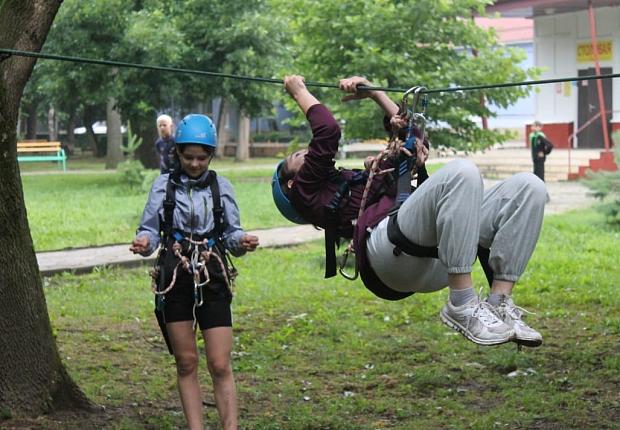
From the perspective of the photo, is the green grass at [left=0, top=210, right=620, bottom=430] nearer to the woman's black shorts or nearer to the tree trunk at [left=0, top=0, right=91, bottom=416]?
the tree trunk at [left=0, top=0, right=91, bottom=416]

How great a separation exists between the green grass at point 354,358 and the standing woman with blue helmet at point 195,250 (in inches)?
39.7

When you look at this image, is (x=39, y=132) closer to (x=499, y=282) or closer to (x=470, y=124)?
(x=470, y=124)

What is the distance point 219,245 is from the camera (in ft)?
16.9

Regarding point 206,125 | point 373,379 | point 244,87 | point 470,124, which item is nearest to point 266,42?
point 244,87

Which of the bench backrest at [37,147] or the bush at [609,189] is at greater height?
the bench backrest at [37,147]

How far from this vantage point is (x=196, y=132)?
201 inches

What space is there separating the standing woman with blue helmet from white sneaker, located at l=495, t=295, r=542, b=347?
1.20 m

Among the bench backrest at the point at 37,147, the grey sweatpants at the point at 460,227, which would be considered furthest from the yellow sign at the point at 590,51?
the grey sweatpants at the point at 460,227

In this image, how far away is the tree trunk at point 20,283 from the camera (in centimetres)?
579

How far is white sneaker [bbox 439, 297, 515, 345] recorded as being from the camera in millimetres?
4734

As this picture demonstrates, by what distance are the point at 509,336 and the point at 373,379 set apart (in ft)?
8.23

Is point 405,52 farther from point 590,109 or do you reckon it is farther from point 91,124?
point 91,124

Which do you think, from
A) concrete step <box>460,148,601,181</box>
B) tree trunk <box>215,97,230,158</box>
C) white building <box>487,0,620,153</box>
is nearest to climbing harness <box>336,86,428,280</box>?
concrete step <box>460,148,601,181</box>

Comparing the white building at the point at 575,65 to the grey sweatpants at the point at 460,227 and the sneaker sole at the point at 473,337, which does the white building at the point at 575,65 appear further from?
the sneaker sole at the point at 473,337
